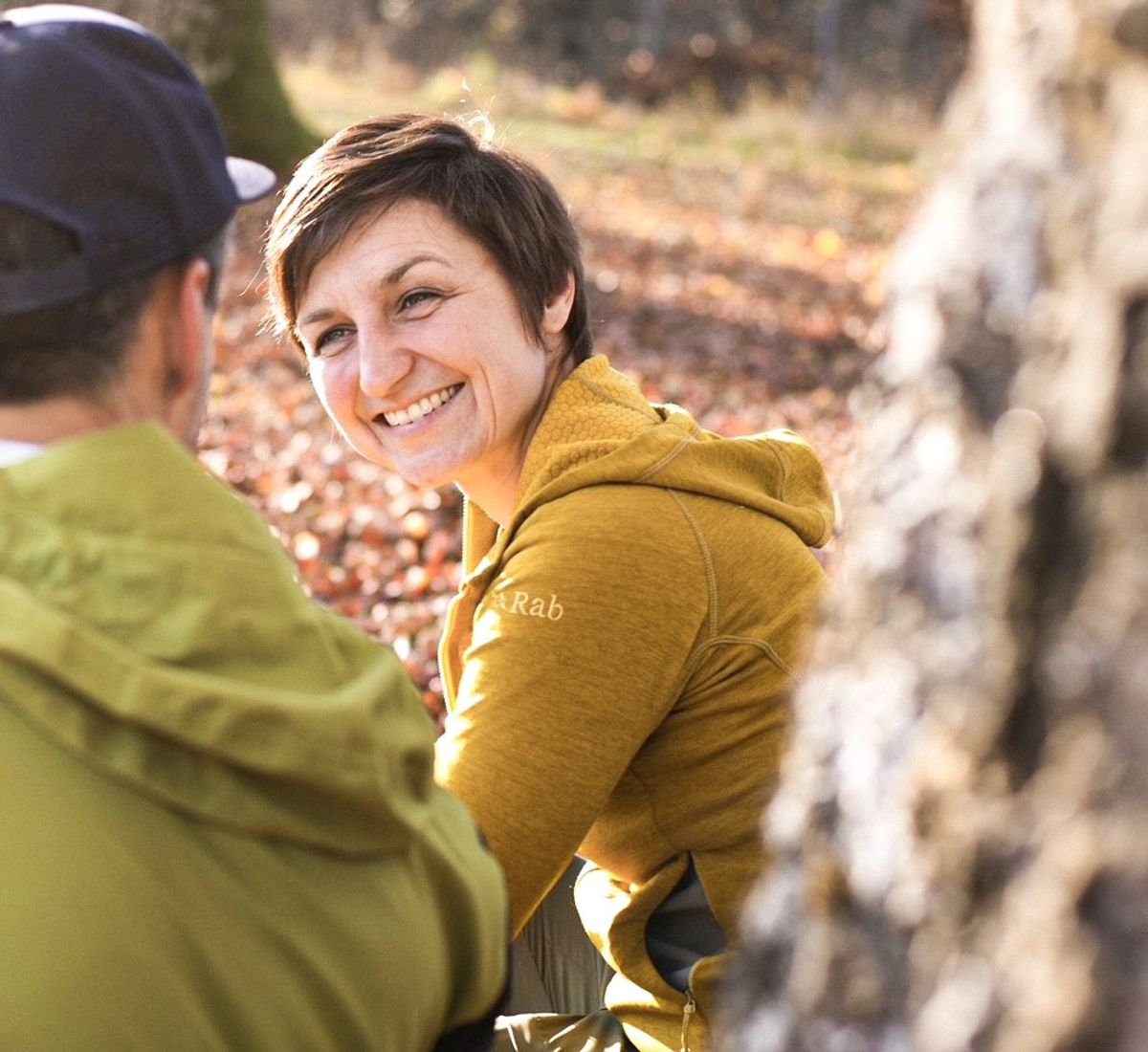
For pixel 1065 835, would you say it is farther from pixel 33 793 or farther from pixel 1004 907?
pixel 33 793

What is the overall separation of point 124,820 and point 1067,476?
834 mm

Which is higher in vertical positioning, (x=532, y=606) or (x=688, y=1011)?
(x=532, y=606)

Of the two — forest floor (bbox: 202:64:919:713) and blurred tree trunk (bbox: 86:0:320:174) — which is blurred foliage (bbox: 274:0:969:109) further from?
blurred tree trunk (bbox: 86:0:320:174)

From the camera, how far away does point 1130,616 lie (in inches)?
38.3

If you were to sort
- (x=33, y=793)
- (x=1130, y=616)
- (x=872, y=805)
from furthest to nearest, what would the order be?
(x=33, y=793) < (x=872, y=805) < (x=1130, y=616)

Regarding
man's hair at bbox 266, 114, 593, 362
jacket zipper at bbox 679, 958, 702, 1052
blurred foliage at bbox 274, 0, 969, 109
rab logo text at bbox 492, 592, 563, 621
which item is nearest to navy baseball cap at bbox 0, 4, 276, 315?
rab logo text at bbox 492, 592, 563, 621

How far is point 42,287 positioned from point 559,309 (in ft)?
4.44

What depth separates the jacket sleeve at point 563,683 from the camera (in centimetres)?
212

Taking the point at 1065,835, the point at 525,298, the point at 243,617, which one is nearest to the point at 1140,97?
the point at 1065,835

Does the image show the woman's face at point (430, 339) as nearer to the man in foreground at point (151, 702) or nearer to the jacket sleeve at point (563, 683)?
the jacket sleeve at point (563, 683)

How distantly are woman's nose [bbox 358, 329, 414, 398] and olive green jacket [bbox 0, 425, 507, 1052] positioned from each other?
4.08 ft

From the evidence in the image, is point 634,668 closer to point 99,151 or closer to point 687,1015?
point 687,1015

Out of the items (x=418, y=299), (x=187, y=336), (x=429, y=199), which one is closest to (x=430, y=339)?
(x=418, y=299)

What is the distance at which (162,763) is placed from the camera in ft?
4.45
